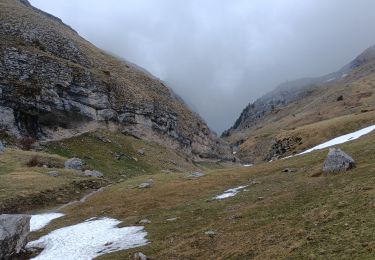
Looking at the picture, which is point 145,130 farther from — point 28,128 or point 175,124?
point 28,128

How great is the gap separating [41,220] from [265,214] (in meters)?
25.7

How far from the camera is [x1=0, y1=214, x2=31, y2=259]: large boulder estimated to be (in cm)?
3116

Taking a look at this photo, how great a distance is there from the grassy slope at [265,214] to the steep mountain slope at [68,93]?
43345mm

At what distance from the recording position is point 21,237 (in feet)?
109

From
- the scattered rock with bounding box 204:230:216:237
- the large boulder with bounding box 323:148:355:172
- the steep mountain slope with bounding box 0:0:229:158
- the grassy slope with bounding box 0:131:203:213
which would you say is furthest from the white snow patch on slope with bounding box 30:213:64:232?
the steep mountain slope with bounding box 0:0:229:158

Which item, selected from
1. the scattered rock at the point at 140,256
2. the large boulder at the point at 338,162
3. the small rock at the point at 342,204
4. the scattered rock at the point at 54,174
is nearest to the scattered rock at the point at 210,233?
the scattered rock at the point at 140,256

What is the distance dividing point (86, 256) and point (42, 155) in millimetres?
44206

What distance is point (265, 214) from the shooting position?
3052 cm

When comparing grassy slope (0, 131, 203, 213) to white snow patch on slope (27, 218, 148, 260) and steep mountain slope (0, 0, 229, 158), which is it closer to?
steep mountain slope (0, 0, 229, 158)

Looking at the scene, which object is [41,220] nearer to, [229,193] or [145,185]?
[145,185]

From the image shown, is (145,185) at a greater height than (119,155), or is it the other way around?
(119,155)

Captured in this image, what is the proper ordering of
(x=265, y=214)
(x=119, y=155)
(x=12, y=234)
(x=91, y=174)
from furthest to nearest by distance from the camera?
1. (x=119, y=155)
2. (x=91, y=174)
3. (x=12, y=234)
4. (x=265, y=214)

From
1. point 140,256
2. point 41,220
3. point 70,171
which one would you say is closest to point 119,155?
point 70,171

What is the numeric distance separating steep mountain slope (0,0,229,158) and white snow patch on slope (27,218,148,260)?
2002 inches
